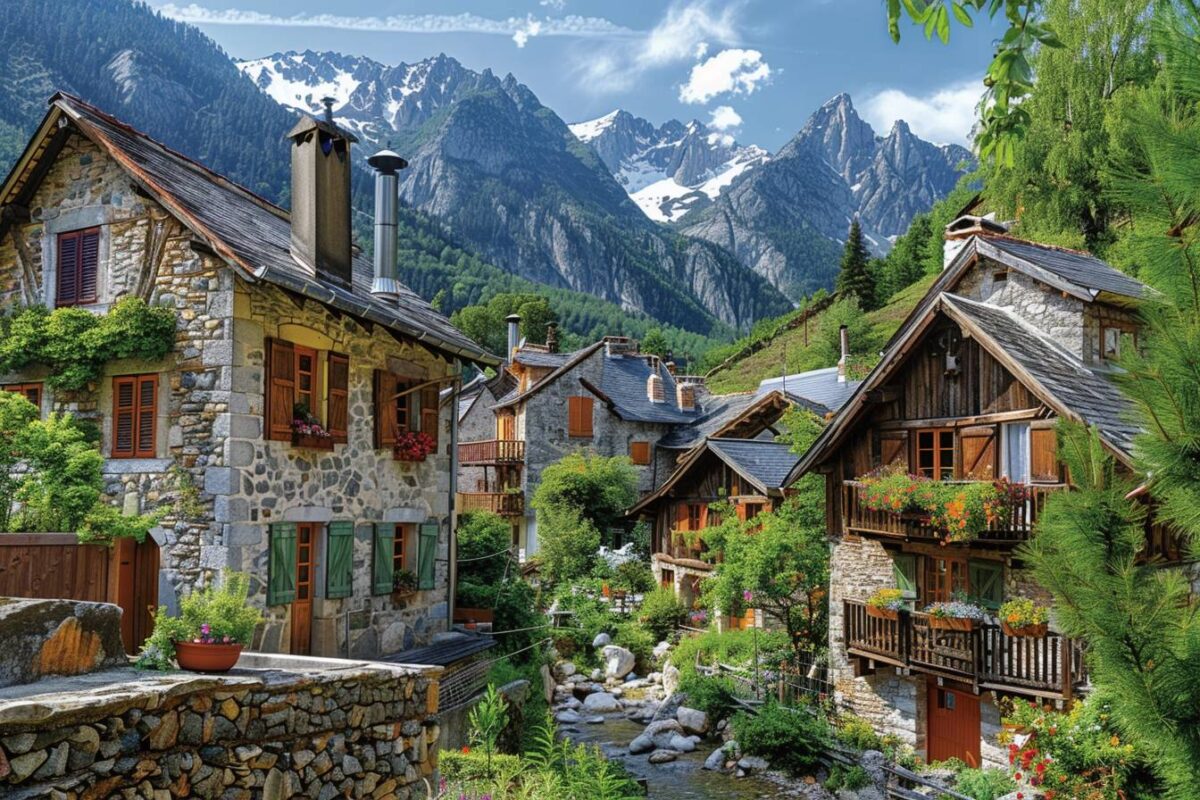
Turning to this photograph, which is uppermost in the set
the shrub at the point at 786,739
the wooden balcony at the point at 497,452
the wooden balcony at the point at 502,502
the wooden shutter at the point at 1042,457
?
the wooden balcony at the point at 497,452

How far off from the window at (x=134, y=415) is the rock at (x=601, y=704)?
13386 mm

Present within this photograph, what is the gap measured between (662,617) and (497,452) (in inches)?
448

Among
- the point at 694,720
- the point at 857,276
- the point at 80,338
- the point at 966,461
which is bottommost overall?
the point at 694,720

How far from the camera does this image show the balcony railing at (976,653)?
48.9 ft

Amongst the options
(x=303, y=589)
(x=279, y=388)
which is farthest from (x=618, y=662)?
(x=279, y=388)

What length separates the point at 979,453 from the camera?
1686cm

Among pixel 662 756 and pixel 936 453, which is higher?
pixel 936 453

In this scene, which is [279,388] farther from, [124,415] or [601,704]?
[601,704]

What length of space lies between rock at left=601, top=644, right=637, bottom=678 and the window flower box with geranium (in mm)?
11988

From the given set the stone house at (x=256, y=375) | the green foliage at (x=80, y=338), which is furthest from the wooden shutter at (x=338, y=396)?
the green foliage at (x=80, y=338)

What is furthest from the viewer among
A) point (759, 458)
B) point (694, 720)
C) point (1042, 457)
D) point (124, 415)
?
point (759, 458)

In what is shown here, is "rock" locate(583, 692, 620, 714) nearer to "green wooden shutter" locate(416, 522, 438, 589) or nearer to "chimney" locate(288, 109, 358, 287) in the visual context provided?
"green wooden shutter" locate(416, 522, 438, 589)

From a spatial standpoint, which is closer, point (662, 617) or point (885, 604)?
point (885, 604)

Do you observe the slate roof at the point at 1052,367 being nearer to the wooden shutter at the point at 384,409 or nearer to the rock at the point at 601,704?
the wooden shutter at the point at 384,409
